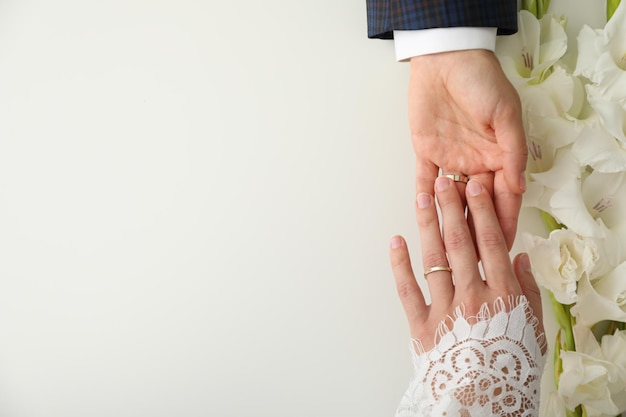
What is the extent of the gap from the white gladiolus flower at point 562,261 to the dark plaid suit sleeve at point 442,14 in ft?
1.18

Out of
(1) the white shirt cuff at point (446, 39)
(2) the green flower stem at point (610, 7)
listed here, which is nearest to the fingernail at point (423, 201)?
(1) the white shirt cuff at point (446, 39)

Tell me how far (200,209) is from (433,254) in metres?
0.44

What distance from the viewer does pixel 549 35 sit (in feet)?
4.00

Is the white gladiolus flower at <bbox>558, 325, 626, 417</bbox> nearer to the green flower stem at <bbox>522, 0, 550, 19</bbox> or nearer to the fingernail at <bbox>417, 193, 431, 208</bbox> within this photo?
the fingernail at <bbox>417, 193, 431, 208</bbox>

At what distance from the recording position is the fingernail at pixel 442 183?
3.79 ft

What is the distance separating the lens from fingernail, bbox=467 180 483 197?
114 cm

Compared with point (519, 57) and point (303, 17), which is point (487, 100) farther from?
point (303, 17)

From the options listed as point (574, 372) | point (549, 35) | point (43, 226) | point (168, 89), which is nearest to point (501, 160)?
point (549, 35)

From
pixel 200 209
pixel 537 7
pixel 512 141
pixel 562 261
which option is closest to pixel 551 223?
pixel 562 261

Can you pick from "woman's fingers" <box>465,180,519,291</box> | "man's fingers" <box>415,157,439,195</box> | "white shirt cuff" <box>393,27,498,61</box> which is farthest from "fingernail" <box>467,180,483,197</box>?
"white shirt cuff" <box>393,27,498,61</box>

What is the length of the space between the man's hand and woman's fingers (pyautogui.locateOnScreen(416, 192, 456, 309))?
0.30ft

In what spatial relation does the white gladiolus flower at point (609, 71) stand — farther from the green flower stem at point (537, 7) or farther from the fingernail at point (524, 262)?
the fingernail at point (524, 262)

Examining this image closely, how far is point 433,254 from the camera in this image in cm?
115

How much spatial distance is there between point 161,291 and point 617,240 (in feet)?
2.66
